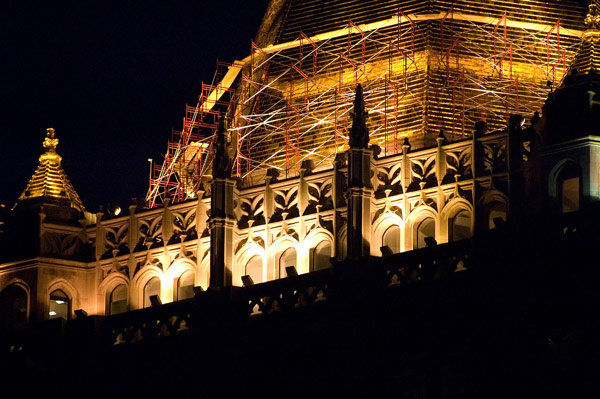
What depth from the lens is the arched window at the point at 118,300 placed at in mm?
93688

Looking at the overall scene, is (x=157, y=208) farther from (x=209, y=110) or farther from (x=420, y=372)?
(x=420, y=372)

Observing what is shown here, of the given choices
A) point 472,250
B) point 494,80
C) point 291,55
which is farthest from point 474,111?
point 472,250

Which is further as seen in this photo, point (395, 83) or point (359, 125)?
point (395, 83)

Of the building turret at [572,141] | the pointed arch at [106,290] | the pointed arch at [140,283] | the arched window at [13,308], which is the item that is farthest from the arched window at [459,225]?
the arched window at [13,308]

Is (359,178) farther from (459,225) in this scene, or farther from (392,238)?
(459,225)

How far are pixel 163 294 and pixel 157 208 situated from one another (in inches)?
124

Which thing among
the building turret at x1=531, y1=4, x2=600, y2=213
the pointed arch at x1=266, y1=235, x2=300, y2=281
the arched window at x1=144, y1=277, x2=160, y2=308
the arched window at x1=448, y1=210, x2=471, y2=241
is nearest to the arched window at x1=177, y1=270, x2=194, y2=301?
the arched window at x1=144, y1=277, x2=160, y2=308

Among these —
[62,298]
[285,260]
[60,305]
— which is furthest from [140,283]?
[285,260]

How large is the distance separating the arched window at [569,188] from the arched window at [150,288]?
1781cm

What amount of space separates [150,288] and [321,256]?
7.24m

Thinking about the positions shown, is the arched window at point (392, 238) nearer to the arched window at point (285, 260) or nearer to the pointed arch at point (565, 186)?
the arched window at point (285, 260)

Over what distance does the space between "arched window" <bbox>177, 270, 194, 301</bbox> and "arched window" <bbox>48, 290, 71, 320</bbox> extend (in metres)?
4.40

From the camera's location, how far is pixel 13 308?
94.7m

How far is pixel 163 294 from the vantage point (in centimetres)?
9256
